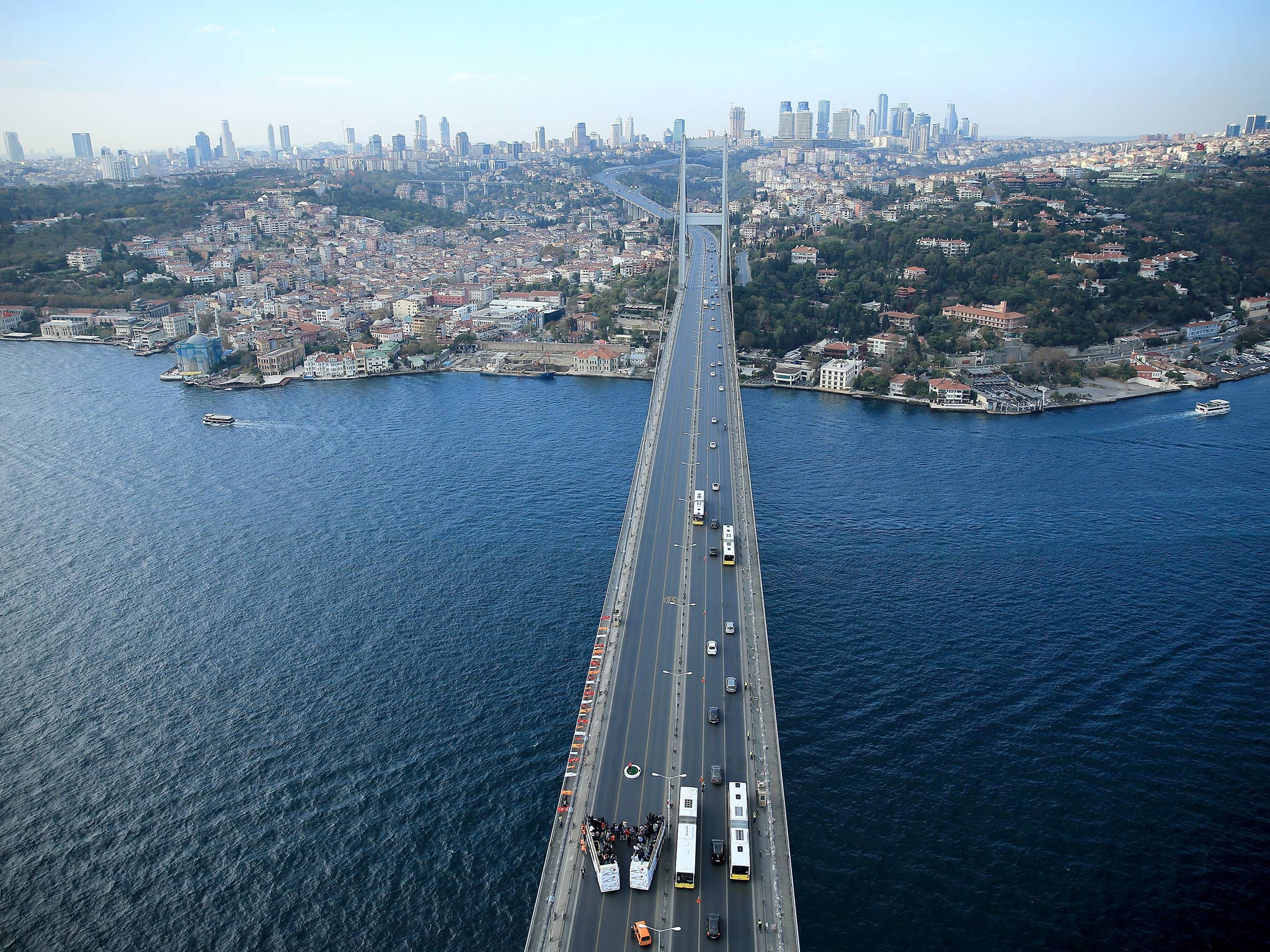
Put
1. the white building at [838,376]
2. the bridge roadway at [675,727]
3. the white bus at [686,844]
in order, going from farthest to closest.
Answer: the white building at [838,376]
the white bus at [686,844]
the bridge roadway at [675,727]

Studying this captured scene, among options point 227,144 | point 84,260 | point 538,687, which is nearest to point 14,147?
point 227,144

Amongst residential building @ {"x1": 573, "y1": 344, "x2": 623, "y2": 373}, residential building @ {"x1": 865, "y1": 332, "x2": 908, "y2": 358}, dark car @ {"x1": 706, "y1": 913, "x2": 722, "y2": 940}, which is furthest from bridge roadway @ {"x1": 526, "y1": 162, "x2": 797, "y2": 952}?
residential building @ {"x1": 865, "y1": 332, "x2": 908, "y2": 358}

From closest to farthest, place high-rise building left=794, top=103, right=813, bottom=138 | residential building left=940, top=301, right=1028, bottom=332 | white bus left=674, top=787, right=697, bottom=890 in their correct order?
white bus left=674, top=787, right=697, bottom=890 → residential building left=940, top=301, right=1028, bottom=332 → high-rise building left=794, top=103, right=813, bottom=138

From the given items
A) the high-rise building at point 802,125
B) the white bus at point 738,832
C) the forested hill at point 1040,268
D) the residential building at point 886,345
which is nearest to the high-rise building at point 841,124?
the high-rise building at point 802,125

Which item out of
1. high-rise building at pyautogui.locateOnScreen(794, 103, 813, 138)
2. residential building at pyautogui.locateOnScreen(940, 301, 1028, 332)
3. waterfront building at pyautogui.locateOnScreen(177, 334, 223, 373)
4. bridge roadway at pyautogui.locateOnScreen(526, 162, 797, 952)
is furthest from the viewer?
high-rise building at pyautogui.locateOnScreen(794, 103, 813, 138)

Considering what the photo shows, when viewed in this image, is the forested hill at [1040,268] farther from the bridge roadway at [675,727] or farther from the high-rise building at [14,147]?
the high-rise building at [14,147]

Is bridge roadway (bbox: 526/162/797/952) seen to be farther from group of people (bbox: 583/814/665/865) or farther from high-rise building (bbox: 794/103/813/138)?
high-rise building (bbox: 794/103/813/138)

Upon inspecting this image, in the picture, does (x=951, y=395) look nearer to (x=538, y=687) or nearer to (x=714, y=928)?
(x=538, y=687)

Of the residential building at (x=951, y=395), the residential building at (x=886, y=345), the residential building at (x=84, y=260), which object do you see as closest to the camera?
the residential building at (x=951, y=395)
